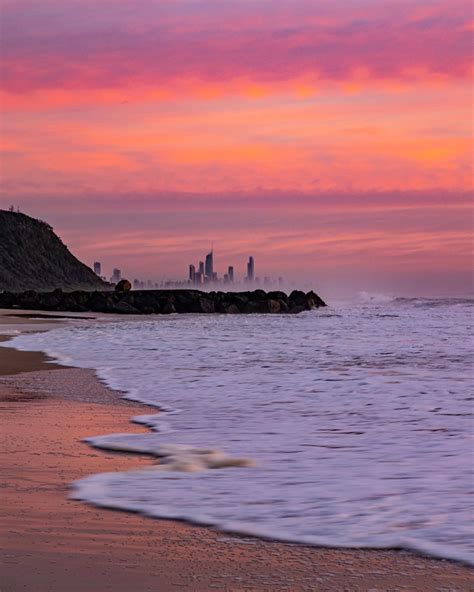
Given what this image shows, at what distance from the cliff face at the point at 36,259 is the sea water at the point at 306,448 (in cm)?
8057

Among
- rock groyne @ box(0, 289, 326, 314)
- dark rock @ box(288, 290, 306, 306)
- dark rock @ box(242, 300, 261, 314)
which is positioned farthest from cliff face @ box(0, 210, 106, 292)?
dark rock @ box(242, 300, 261, 314)

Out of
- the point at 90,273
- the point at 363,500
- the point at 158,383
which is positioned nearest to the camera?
the point at 363,500

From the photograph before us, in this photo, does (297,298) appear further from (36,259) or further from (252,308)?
(36,259)

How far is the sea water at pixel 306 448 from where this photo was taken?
4.50 meters

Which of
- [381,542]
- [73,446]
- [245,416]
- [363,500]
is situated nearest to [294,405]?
[245,416]

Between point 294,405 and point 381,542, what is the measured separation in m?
4.98

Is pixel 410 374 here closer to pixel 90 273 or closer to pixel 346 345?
pixel 346 345

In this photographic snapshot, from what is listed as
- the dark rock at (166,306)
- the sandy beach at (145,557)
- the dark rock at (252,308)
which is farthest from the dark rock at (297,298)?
the sandy beach at (145,557)

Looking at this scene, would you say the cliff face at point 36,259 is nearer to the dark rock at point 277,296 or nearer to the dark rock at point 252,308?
the dark rock at point 277,296

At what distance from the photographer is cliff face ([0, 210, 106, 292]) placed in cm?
9350

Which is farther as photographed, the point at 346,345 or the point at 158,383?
the point at 346,345

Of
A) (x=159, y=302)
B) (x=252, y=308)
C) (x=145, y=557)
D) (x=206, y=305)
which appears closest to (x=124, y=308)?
(x=159, y=302)

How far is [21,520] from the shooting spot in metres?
4.24

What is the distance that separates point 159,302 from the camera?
45656 mm
